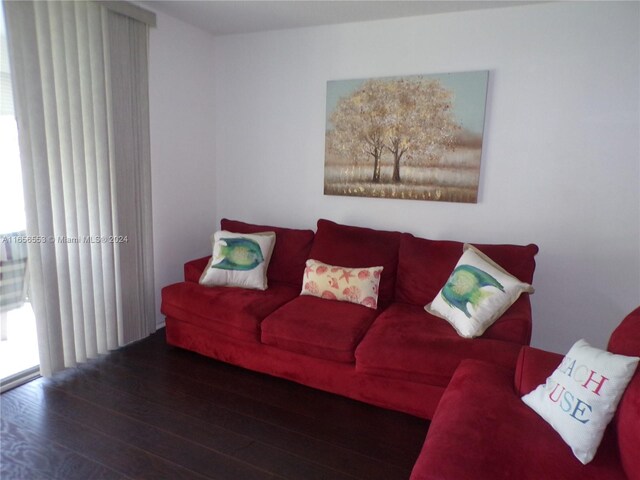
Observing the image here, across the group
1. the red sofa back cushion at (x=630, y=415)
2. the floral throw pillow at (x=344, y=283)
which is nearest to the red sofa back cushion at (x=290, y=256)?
the floral throw pillow at (x=344, y=283)

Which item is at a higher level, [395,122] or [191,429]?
[395,122]

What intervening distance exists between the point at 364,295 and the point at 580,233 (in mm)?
1504

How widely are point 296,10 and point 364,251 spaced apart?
5.88ft

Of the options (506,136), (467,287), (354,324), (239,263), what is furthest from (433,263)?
(239,263)

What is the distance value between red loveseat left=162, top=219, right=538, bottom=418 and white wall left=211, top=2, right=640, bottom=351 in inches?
15.2

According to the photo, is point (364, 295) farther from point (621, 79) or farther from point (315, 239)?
point (621, 79)

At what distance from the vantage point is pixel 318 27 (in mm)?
3162

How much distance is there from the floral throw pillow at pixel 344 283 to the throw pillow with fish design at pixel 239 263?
0.37 m

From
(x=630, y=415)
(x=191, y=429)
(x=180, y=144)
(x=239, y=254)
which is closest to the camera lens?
(x=630, y=415)

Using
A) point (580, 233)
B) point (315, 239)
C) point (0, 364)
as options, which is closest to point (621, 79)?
point (580, 233)

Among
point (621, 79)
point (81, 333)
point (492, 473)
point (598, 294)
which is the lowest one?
point (81, 333)

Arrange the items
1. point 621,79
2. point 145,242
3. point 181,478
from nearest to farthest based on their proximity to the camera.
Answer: point 181,478, point 621,79, point 145,242

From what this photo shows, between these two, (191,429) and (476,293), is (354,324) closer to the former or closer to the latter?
(476,293)

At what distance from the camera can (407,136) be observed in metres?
2.98
